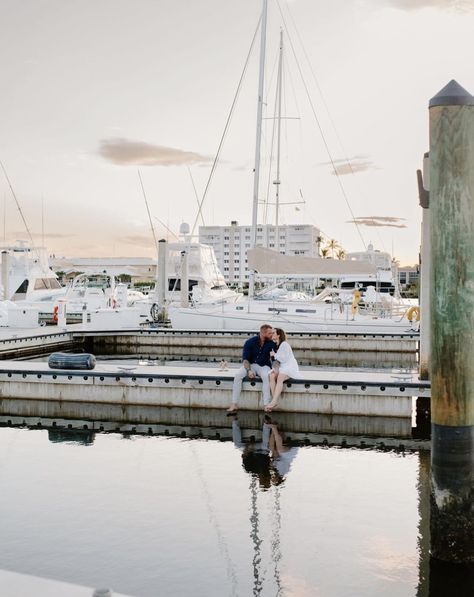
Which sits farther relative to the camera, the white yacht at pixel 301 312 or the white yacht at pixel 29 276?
the white yacht at pixel 29 276

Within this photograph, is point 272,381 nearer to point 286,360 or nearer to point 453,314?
point 286,360

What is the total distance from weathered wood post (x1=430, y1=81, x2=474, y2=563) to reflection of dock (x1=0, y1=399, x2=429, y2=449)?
504 cm

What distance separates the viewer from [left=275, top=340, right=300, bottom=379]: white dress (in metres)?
12.2

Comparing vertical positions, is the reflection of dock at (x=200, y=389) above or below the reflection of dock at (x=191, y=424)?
above

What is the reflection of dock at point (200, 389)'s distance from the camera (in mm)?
12766

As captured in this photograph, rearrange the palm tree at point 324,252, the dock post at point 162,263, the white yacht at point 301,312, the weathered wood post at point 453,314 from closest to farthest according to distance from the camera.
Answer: the weathered wood post at point 453,314 < the white yacht at point 301,312 < the dock post at point 162,263 < the palm tree at point 324,252

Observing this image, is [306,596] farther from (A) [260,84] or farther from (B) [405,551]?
(A) [260,84]

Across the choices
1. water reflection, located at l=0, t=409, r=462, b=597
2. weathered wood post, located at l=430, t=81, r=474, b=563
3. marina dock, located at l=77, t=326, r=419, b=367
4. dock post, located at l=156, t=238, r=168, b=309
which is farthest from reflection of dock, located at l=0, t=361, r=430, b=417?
dock post, located at l=156, t=238, r=168, b=309

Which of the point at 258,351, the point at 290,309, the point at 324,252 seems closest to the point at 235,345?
the point at 290,309

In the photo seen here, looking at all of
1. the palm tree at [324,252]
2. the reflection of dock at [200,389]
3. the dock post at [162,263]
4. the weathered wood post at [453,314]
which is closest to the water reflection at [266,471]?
the reflection of dock at [200,389]

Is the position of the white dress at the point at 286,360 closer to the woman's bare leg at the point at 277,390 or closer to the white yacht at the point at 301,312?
the woman's bare leg at the point at 277,390

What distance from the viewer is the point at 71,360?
1462cm

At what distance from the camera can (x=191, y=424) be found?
1266 cm

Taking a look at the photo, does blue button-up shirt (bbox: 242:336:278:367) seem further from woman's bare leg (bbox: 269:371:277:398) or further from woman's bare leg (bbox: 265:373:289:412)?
woman's bare leg (bbox: 265:373:289:412)
